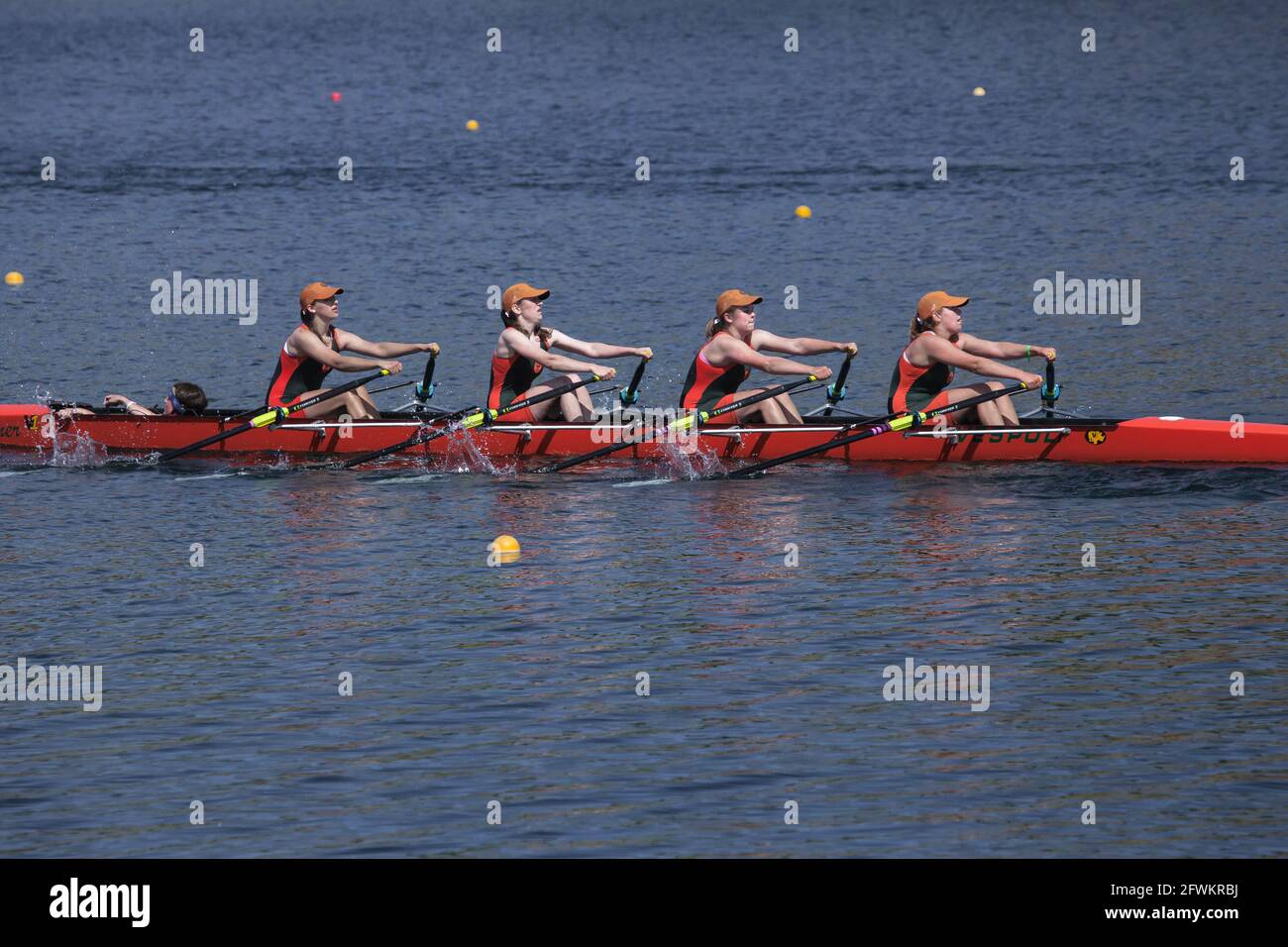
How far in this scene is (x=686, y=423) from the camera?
21.9 metres

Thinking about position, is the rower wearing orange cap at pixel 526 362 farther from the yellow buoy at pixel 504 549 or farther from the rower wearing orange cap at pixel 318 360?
the yellow buoy at pixel 504 549

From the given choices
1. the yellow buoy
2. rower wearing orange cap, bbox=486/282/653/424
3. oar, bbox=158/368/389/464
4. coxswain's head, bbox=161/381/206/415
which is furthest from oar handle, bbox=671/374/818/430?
coxswain's head, bbox=161/381/206/415

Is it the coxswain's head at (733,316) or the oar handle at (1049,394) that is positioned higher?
the coxswain's head at (733,316)

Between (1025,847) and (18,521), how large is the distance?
12.9 m

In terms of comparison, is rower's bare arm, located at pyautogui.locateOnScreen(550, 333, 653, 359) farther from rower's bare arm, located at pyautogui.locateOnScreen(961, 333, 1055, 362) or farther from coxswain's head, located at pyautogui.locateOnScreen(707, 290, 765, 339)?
rower's bare arm, located at pyautogui.locateOnScreen(961, 333, 1055, 362)

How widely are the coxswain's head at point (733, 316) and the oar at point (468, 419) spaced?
1.47m

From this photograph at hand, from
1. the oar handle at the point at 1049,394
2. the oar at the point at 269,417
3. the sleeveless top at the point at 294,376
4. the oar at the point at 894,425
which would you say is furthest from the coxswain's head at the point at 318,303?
the oar handle at the point at 1049,394

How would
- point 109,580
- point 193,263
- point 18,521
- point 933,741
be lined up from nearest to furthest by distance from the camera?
point 933,741
point 109,580
point 18,521
point 193,263

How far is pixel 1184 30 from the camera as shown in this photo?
7400 centimetres

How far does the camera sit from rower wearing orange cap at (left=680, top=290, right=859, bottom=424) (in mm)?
22156

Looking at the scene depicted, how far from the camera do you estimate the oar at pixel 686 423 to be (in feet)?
72.1

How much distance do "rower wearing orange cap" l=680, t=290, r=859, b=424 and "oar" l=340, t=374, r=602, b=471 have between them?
117 centimetres

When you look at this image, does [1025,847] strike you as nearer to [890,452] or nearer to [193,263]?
[890,452]

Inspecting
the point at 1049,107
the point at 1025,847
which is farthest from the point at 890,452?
the point at 1049,107
